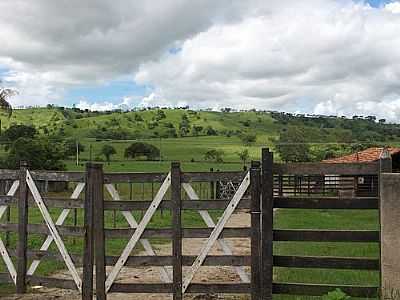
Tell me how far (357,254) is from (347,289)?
4.87 metres

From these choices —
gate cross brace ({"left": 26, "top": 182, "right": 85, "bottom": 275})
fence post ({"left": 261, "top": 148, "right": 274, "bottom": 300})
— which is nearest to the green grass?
fence post ({"left": 261, "top": 148, "right": 274, "bottom": 300})

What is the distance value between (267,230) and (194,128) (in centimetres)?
8633

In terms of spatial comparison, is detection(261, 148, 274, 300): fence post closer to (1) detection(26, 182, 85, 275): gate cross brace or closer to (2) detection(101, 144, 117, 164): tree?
(1) detection(26, 182, 85, 275): gate cross brace

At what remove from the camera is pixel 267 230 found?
763cm

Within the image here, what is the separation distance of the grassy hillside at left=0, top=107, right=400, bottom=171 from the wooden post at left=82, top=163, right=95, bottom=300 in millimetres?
37049

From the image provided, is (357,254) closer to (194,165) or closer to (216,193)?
→ (216,193)

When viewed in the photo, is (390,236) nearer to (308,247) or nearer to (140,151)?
(308,247)

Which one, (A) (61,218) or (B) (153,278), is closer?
(A) (61,218)

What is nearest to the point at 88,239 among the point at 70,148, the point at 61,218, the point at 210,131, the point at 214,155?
the point at 61,218

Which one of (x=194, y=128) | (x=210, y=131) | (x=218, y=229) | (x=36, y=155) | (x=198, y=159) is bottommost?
(x=218, y=229)

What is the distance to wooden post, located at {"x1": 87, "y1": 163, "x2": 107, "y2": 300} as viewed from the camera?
8.09m

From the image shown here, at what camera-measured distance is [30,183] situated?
8.94m

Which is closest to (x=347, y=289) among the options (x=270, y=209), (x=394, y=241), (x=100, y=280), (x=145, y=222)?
(x=394, y=241)

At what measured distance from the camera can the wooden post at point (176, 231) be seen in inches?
311
